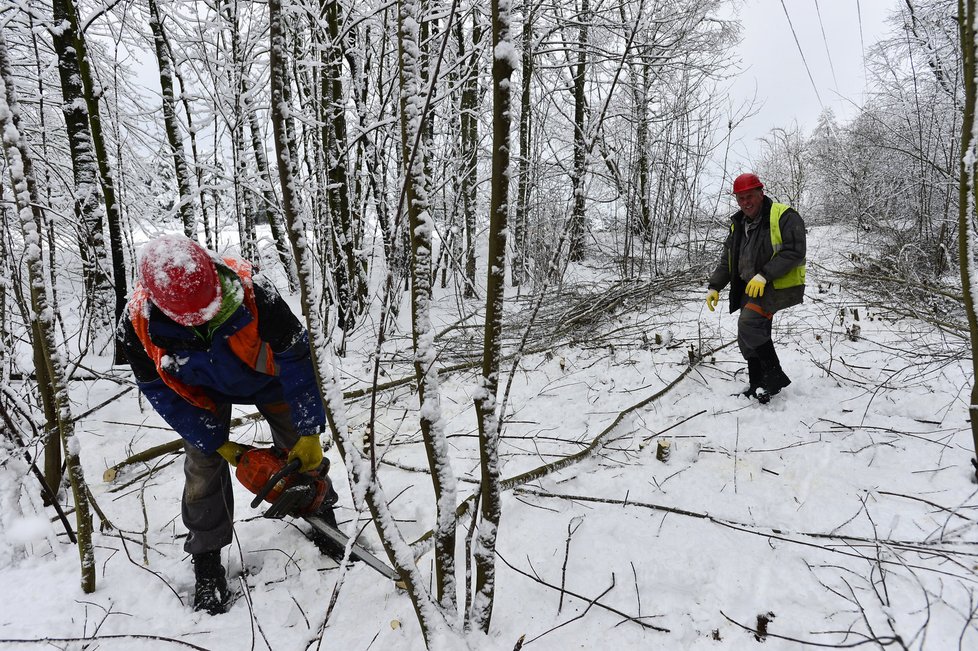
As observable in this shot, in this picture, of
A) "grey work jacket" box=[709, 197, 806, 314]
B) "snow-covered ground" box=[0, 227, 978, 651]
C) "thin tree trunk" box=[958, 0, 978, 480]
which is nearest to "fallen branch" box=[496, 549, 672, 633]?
"snow-covered ground" box=[0, 227, 978, 651]

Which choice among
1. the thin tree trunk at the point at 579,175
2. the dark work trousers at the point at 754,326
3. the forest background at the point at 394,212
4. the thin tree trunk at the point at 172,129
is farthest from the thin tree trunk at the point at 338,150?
the dark work trousers at the point at 754,326

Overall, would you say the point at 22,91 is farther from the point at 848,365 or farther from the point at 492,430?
the point at 848,365

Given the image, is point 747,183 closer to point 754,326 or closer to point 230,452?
point 754,326

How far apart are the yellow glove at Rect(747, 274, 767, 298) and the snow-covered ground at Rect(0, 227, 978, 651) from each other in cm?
79

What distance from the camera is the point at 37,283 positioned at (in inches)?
69.7

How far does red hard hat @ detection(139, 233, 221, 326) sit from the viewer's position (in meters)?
1.73

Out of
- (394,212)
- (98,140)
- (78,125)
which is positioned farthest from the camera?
(78,125)

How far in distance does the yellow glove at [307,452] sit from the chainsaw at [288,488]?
0.13 ft

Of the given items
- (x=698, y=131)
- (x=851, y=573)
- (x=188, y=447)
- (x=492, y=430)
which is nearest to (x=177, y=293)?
(x=188, y=447)

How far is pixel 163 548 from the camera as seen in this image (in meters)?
2.32

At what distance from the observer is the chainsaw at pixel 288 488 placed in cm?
204

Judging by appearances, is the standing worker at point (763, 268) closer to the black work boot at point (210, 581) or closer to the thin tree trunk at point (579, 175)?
the thin tree trunk at point (579, 175)

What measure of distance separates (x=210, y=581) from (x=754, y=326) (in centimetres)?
346

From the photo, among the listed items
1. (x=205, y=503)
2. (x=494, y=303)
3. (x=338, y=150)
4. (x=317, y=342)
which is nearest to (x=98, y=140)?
(x=338, y=150)
